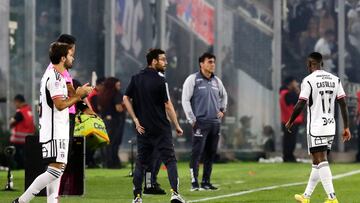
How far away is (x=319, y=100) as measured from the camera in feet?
50.4

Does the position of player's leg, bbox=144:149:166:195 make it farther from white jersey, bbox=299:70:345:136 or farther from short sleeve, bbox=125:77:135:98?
white jersey, bbox=299:70:345:136

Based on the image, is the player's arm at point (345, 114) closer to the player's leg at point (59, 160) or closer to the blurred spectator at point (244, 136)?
the player's leg at point (59, 160)

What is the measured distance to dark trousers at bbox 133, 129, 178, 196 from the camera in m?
15.4

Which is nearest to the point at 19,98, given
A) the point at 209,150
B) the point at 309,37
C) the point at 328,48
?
the point at 209,150

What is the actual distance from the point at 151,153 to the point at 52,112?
3.03 m

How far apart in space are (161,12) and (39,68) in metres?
4.50

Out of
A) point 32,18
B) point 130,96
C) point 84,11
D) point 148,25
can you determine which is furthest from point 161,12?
point 130,96

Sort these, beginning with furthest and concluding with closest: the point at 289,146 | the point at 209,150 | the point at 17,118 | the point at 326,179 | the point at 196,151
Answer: the point at 289,146
the point at 17,118
the point at 209,150
the point at 196,151
the point at 326,179

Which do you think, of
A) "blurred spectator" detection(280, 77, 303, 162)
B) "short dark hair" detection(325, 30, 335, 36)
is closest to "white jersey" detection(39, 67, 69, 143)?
"blurred spectator" detection(280, 77, 303, 162)

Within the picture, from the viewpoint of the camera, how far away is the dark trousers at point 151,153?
1544 centimetres

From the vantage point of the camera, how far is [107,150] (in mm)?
27203

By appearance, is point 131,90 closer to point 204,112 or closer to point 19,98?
point 204,112

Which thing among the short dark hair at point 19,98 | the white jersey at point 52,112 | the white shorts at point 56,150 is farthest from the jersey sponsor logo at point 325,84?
the short dark hair at point 19,98

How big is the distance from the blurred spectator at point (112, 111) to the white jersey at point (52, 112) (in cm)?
1382
